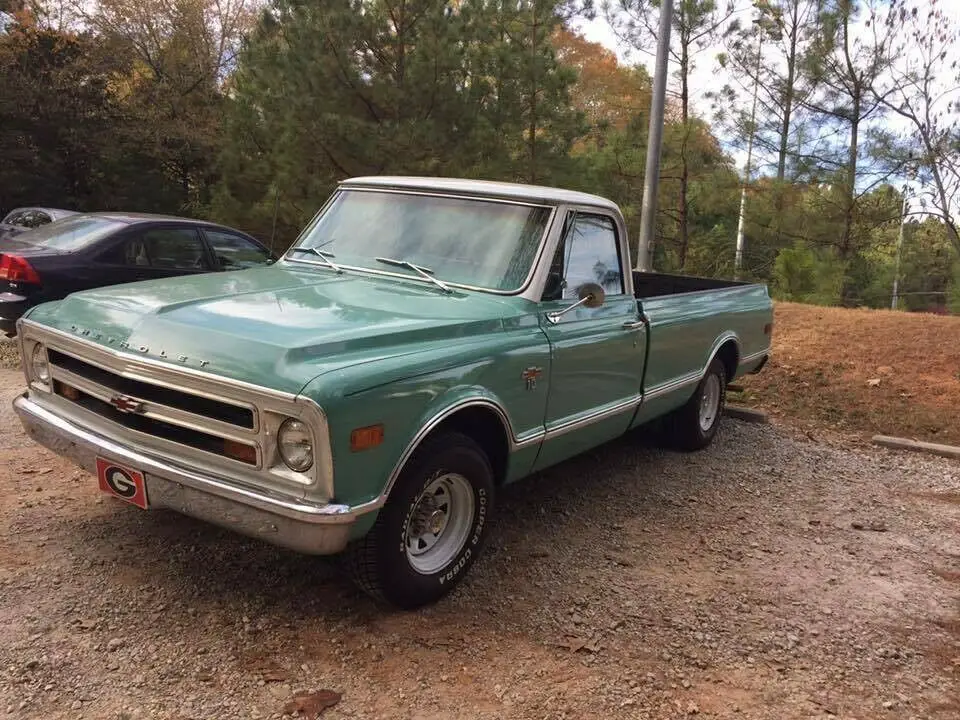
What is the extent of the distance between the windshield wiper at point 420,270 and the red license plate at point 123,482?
5.65 ft

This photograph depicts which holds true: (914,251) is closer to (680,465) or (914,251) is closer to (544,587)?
(680,465)

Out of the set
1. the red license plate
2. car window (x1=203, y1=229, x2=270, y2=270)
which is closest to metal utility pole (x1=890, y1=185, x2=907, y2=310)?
car window (x1=203, y1=229, x2=270, y2=270)

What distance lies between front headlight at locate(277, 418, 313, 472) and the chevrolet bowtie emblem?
0.71m

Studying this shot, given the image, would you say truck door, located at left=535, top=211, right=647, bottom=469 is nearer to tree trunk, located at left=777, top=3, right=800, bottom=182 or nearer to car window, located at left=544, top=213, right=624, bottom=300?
car window, located at left=544, top=213, right=624, bottom=300

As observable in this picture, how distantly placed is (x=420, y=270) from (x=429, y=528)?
4.66ft

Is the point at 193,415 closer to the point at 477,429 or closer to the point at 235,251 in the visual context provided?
the point at 477,429

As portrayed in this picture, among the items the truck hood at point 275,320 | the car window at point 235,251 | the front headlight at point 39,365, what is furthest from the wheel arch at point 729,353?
the car window at point 235,251

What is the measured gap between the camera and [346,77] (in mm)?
13508

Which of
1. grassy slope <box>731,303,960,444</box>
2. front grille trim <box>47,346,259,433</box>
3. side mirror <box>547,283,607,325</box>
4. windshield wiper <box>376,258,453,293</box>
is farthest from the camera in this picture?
grassy slope <box>731,303,960,444</box>

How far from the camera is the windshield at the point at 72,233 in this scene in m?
7.50

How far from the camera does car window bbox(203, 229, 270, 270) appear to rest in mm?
8320

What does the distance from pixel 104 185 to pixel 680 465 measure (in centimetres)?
2042

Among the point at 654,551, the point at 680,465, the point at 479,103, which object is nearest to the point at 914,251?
the point at 479,103

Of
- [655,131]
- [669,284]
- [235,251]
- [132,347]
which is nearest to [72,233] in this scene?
[235,251]
